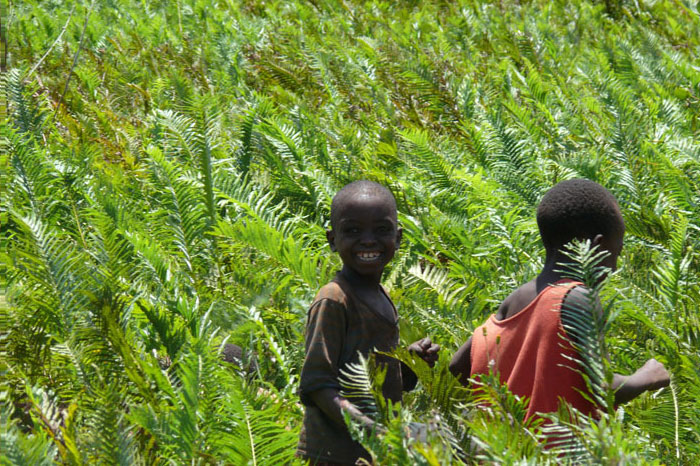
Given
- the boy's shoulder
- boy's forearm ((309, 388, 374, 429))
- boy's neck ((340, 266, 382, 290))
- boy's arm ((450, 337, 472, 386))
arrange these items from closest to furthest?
boy's forearm ((309, 388, 374, 429)), the boy's shoulder, boy's neck ((340, 266, 382, 290)), boy's arm ((450, 337, 472, 386))

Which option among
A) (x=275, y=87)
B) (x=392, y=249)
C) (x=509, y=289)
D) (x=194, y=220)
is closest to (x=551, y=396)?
(x=392, y=249)

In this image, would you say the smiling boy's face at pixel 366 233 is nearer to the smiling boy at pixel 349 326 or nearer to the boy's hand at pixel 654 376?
the smiling boy at pixel 349 326

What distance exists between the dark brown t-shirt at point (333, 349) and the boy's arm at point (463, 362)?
0.24 m

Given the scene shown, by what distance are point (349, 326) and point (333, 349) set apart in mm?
81

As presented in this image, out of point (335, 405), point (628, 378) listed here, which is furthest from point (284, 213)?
point (628, 378)

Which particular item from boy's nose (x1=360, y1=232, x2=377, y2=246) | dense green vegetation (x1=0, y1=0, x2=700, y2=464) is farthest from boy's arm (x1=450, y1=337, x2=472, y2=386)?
boy's nose (x1=360, y1=232, x2=377, y2=246)

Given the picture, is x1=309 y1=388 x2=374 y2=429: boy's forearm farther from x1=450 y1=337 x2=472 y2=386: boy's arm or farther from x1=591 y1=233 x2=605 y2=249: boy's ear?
x1=591 y1=233 x2=605 y2=249: boy's ear

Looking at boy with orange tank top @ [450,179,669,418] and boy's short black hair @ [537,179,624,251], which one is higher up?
boy's short black hair @ [537,179,624,251]

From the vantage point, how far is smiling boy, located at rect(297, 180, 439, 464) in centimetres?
221

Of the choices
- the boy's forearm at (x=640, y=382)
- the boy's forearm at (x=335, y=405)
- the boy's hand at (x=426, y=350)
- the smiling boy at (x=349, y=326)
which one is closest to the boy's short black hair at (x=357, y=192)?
the smiling boy at (x=349, y=326)

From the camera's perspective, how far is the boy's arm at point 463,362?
2514 millimetres

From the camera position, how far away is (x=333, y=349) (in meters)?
2.23

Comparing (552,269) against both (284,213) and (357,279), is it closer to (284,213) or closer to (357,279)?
(357,279)

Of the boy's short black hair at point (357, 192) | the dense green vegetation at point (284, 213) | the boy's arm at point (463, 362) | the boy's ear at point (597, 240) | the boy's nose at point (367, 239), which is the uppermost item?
the boy's ear at point (597, 240)
